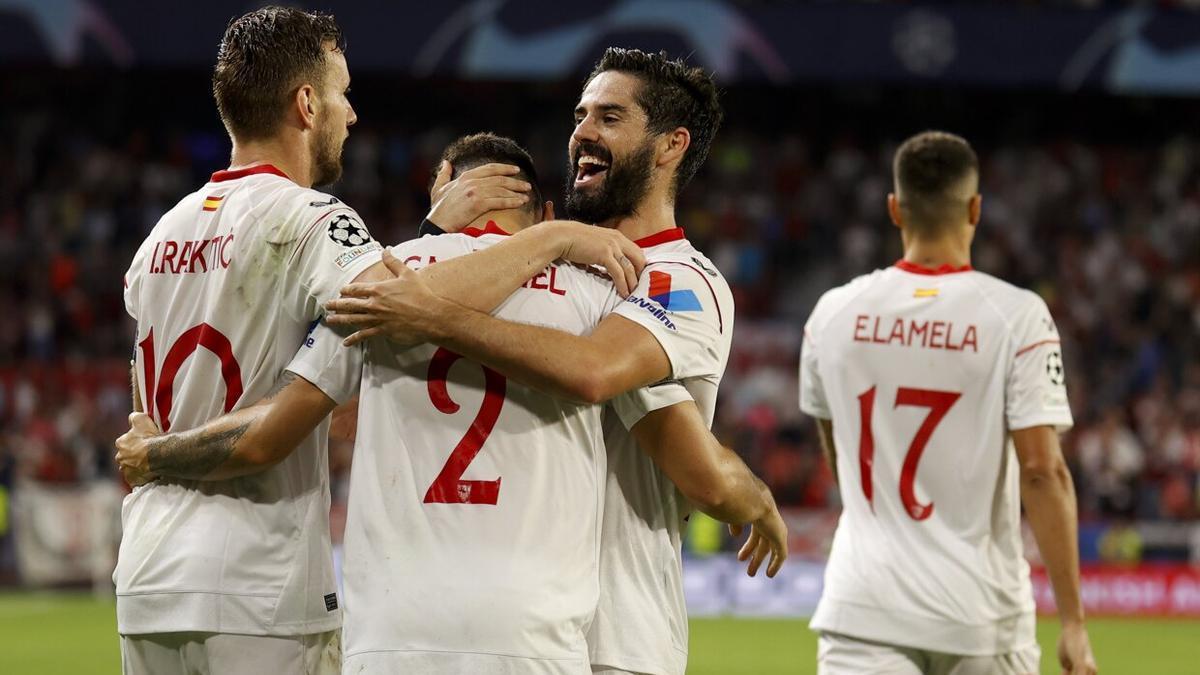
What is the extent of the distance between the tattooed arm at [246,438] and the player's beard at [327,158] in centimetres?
66

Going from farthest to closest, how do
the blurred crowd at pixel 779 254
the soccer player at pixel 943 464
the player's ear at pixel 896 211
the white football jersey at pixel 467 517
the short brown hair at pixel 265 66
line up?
the blurred crowd at pixel 779 254 → the player's ear at pixel 896 211 → the soccer player at pixel 943 464 → the short brown hair at pixel 265 66 → the white football jersey at pixel 467 517

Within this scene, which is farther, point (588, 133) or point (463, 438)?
point (588, 133)

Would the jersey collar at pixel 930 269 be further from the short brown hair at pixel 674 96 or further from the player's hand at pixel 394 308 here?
the player's hand at pixel 394 308

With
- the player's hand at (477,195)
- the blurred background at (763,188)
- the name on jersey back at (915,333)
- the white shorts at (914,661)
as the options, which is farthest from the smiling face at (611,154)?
the blurred background at (763,188)

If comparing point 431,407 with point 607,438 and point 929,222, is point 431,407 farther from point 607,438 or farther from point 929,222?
point 929,222

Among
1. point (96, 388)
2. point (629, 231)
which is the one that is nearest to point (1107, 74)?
point (96, 388)

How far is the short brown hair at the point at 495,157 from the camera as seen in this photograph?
366 cm

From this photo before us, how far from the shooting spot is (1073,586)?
454 cm

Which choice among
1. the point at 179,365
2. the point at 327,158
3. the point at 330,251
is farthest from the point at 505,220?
the point at 179,365

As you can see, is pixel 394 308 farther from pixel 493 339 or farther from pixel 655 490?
pixel 655 490

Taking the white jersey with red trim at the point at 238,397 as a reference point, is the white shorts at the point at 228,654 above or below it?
below

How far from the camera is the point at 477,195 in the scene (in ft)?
11.7

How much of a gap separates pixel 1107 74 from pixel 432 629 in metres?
19.3

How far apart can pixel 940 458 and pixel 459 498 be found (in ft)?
6.47
